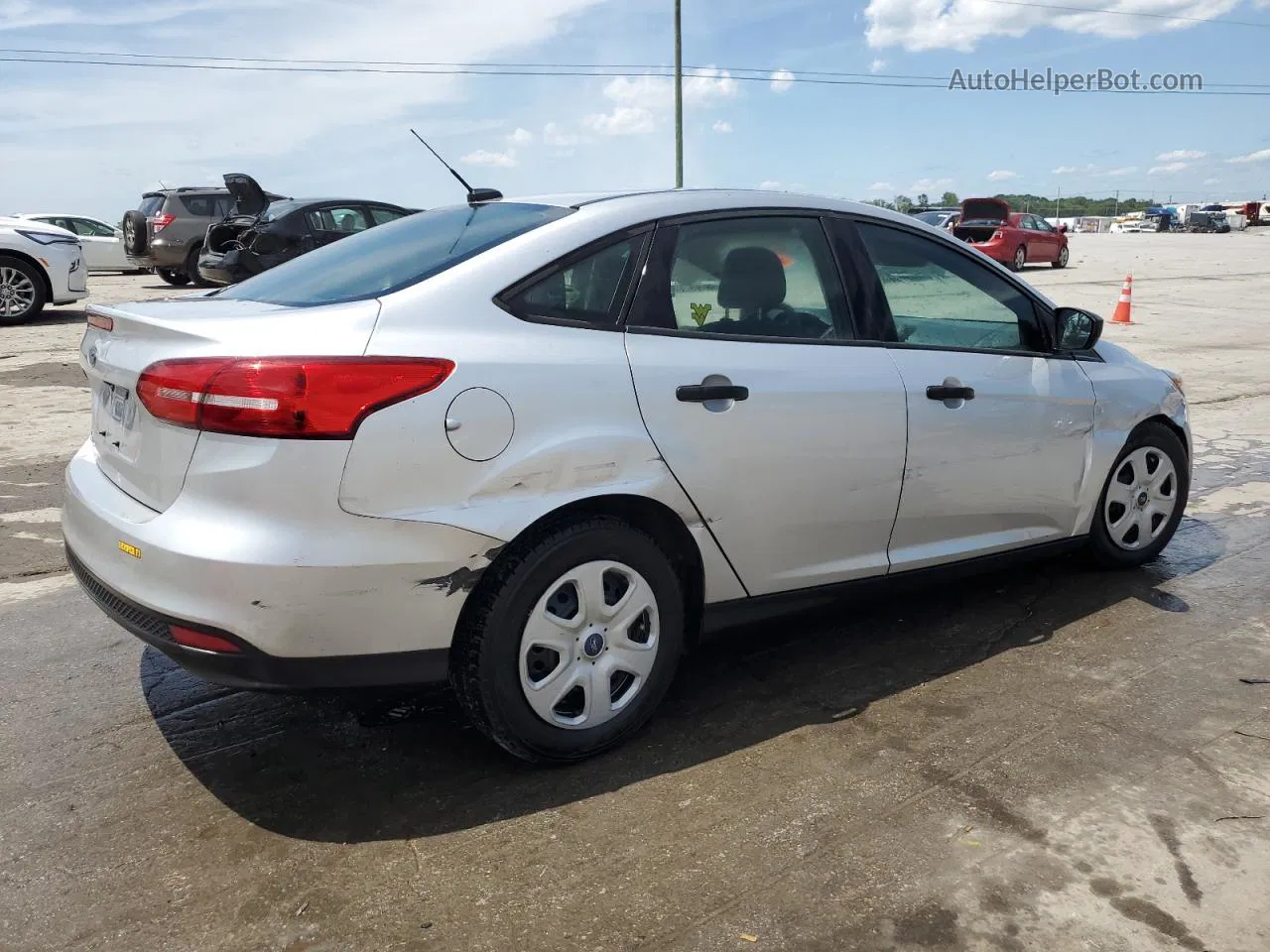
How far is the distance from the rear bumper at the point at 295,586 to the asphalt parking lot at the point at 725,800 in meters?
0.20

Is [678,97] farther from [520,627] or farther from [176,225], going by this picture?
[520,627]

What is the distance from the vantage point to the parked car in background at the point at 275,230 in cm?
1391

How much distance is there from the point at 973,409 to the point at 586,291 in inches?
61.0

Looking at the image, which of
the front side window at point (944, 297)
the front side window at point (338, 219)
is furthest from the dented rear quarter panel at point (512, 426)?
the front side window at point (338, 219)

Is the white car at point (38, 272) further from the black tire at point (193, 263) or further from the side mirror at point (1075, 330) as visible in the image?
the side mirror at point (1075, 330)

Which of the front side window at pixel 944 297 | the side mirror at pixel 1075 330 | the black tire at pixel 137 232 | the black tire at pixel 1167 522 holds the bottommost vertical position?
the black tire at pixel 1167 522

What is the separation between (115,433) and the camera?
119 inches

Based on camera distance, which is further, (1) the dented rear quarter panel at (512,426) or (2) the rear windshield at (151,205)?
(2) the rear windshield at (151,205)

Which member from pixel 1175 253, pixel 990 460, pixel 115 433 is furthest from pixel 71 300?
pixel 1175 253

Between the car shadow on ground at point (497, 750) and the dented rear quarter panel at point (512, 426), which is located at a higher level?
the dented rear quarter panel at point (512, 426)

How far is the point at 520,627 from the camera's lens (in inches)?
111

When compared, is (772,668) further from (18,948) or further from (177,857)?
(18,948)

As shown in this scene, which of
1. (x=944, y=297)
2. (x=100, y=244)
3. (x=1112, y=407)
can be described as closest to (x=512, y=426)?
(x=944, y=297)

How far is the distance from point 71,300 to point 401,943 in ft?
44.5
